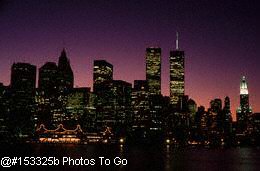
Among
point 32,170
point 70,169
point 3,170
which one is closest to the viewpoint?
point 3,170

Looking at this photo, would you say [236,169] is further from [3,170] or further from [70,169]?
[3,170]

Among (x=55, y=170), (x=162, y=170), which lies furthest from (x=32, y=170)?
(x=162, y=170)

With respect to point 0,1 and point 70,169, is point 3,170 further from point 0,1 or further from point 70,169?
point 0,1

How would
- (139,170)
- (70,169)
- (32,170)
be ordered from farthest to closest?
(139,170), (70,169), (32,170)

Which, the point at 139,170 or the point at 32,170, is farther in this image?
the point at 139,170

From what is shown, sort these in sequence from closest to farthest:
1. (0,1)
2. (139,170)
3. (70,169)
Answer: (0,1), (70,169), (139,170)

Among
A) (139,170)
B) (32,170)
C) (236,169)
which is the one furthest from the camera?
(236,169)

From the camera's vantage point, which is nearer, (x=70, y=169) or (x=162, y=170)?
(x=70, y=169)

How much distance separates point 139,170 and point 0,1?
2176 inches

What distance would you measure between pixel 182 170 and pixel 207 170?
6.04m

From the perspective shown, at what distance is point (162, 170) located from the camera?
78688 millimetres

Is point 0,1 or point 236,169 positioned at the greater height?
point 0,1

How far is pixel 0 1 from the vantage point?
25.2 meters

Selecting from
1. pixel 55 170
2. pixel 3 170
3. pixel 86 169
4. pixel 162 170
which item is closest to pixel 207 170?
pixel 162 170
